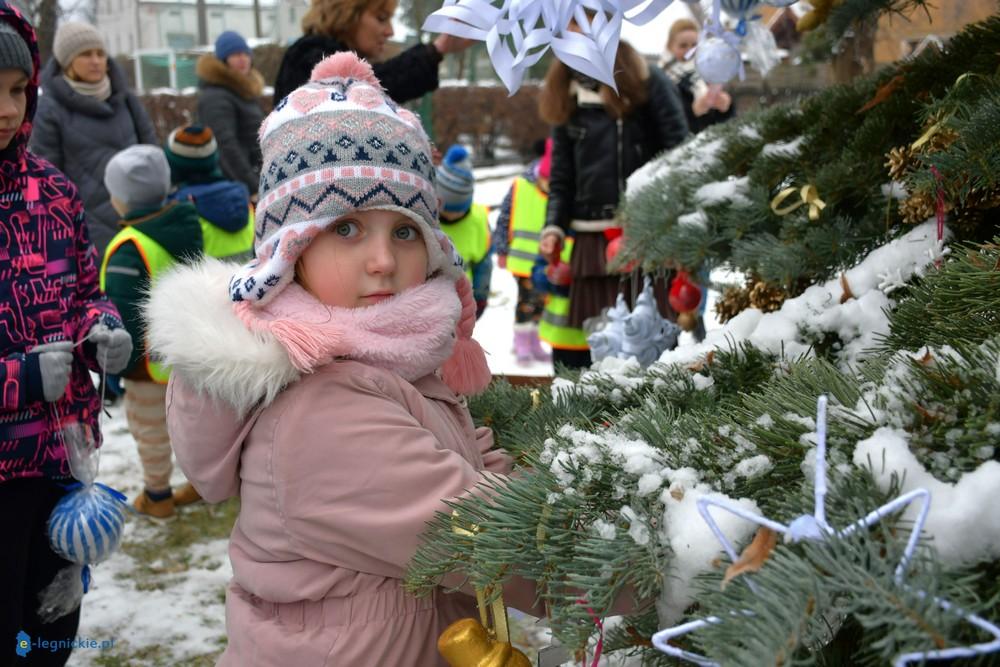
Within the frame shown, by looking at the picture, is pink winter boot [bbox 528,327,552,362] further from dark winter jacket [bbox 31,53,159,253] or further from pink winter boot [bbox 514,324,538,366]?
dark winter jacket [bbox 31,53,159,253]

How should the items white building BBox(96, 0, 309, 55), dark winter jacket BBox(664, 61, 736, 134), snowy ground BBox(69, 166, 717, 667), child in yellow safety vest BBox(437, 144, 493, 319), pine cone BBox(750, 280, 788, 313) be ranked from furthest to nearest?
white building BBox(96, 0, 309, 55), dark winter jacket BBox(664, 61, 736, 134), child in yellow safety vest BBox(437, 144, 493, 319), snowy ground BBox(69, 166, 717, 667), pine cone BBox(750, 280, 788, 313)

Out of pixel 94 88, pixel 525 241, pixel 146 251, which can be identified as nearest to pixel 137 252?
pixel 146 251

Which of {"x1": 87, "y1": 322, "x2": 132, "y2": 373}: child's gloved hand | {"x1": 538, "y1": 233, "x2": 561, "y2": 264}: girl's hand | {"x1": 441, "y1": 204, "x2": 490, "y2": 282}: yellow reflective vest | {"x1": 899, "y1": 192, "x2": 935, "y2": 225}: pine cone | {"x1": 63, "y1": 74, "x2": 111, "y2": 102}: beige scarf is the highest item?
{"x1": 899, "y1": 192, "x2": 935, "y2": 225}: pine cone

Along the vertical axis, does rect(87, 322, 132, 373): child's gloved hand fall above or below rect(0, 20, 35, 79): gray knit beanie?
below

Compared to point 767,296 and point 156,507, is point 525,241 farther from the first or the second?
point 767,296

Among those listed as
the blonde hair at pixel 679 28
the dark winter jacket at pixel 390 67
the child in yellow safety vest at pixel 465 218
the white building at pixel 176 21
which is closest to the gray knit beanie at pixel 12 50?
the dark winter jacket at pixel 390 67

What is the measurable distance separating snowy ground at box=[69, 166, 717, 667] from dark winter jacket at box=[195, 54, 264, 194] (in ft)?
6.69

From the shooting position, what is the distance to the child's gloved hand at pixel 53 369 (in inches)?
79.9

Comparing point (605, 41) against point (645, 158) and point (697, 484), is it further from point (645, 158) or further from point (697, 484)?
point (645, 158)

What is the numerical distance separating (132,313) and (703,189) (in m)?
2.69

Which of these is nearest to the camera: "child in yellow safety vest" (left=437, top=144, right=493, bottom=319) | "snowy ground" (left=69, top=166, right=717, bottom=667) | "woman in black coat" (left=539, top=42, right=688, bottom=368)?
"snowy ground" (left=69, top=166, right=717, bottom=667)

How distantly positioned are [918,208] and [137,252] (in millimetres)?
3259

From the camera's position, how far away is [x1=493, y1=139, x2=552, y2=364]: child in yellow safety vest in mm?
5695

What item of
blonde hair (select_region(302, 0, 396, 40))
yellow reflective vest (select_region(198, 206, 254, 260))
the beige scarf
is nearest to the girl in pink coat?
blonde hair (select_region(302, 0, 396, 40))
